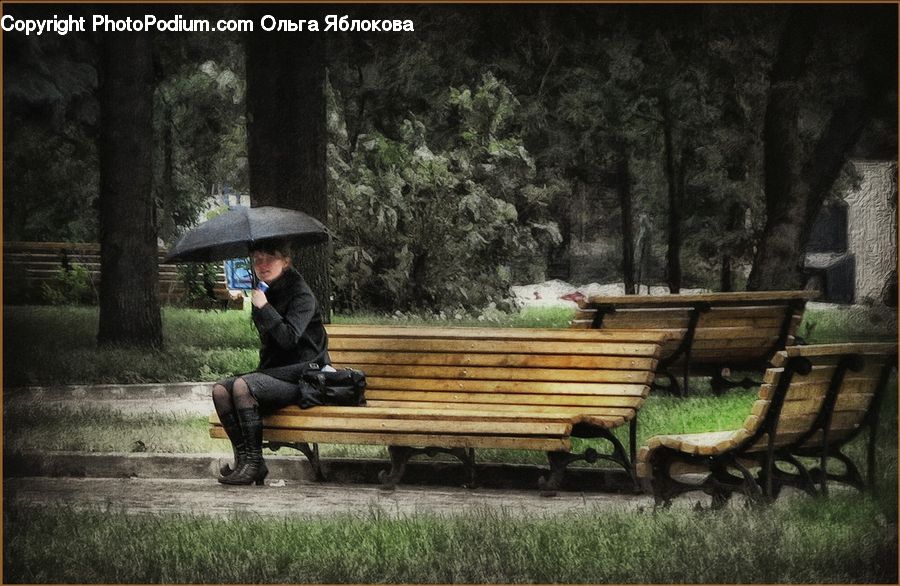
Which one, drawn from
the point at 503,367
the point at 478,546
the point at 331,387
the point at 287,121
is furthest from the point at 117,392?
the point at 478,546

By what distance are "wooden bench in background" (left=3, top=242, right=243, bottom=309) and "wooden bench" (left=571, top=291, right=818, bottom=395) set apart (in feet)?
8.96

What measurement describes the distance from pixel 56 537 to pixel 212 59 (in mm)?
3819

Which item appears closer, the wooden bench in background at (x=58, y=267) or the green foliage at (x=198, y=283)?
the wooden bench in background at (x=58, y=267)

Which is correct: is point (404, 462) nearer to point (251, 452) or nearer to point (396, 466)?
point (396, 466)

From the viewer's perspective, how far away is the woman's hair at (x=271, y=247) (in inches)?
367

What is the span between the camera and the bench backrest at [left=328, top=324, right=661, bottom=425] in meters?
9.73

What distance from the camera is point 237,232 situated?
9.18 m

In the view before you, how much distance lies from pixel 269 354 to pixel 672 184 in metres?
3.57

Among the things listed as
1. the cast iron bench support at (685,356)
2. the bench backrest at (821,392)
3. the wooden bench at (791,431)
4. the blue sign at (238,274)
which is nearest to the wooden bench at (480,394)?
the wooden bench at (791,431)

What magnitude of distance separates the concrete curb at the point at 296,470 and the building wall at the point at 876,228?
2.34m

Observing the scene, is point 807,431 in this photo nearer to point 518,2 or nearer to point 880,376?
point 880,376

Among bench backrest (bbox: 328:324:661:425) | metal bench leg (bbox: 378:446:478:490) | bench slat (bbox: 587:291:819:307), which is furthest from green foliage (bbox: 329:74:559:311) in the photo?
metal bench leg (bbox: 378:446:478:490)

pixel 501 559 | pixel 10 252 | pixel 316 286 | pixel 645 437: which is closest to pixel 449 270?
pixel 316 286

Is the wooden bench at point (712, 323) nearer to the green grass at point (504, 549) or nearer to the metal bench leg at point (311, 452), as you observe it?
the metal bench leg at point (311, 452)
